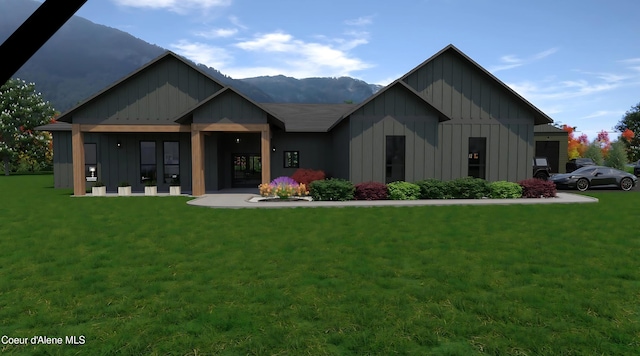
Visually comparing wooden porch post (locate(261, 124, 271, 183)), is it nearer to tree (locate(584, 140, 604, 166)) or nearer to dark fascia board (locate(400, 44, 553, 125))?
dark fascia board (locate(400, 44, 553, 125))

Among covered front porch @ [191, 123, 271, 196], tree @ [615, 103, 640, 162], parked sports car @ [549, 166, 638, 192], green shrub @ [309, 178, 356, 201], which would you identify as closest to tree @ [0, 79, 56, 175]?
covered front porch @ [191, 123, 271, 196]

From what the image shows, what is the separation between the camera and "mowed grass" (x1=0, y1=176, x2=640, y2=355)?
385 cm

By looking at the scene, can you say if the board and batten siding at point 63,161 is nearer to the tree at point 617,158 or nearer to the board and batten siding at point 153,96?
the board and batten siding at point 153,96

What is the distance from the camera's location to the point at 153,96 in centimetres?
2044

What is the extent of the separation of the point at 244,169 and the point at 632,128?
Result: 7930 cm

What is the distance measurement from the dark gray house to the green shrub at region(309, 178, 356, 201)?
191 cm

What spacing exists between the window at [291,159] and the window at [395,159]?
24.8 feet

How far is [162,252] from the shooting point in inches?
291

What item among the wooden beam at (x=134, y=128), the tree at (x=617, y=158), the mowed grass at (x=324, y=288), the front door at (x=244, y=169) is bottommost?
the mowed grass at (x=324, y=288)

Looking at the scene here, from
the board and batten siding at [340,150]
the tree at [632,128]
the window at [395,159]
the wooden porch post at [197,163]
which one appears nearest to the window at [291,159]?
the board and batten siding at [340,150]

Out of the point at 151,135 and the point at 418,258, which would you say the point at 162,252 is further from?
the point at 151,135

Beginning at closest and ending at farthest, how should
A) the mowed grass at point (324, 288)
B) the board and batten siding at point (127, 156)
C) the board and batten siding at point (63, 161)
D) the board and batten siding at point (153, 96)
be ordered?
the mowed grass at point (324, 288), the board and batten siding at point (153, 96), the board and batten siding at point (127, 156), the board and batten siding at point (63, 161)

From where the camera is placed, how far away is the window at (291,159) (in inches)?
974

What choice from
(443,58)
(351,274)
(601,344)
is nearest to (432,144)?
(443,58)
